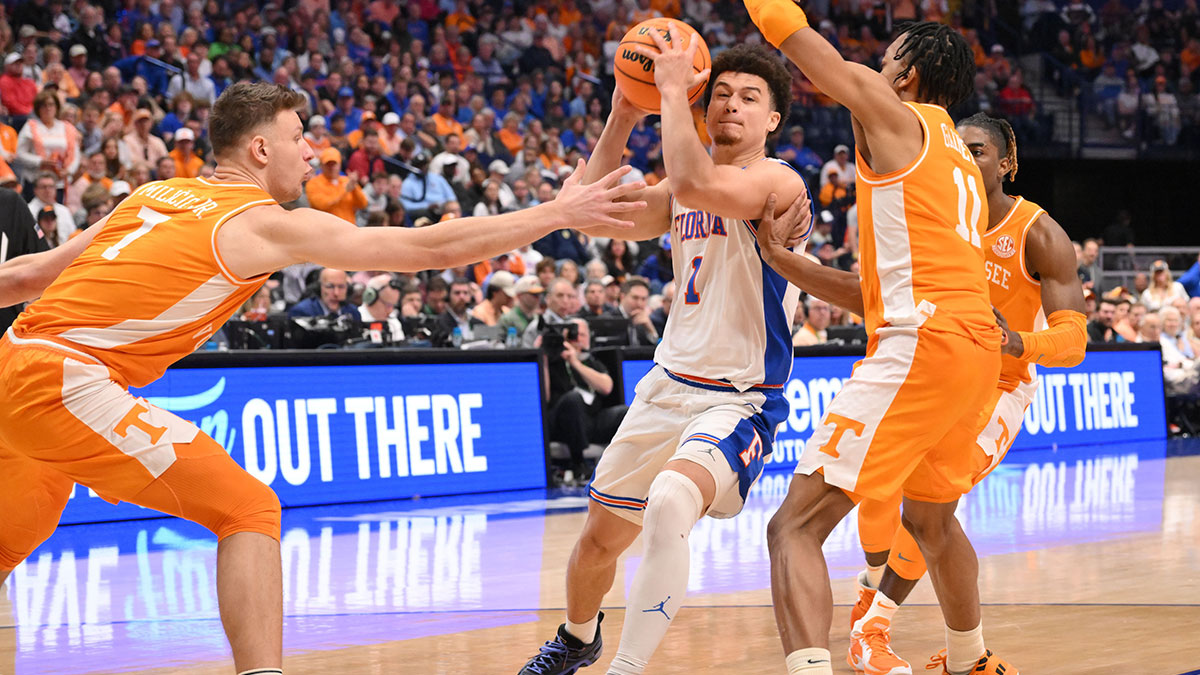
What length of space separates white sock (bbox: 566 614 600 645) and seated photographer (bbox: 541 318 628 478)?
6.65 m

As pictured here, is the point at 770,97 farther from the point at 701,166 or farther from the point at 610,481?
the point at 610,481

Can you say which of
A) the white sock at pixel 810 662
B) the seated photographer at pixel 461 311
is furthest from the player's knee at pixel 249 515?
the seated photographer at pixel 461 311

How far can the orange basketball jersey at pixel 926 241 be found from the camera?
13.8 ft

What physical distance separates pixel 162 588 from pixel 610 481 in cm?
328

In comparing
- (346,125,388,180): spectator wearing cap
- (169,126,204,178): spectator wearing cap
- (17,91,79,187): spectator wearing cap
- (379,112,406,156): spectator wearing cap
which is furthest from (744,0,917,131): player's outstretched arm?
(379,112,406,156): spectator wearing cap

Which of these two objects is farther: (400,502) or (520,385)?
(520,385)

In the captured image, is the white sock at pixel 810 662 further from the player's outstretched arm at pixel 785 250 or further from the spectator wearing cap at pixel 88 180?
the spectator wearing cap at pixel 88 180

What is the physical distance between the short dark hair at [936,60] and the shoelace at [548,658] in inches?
90.1

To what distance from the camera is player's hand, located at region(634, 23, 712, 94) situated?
4.34 metres

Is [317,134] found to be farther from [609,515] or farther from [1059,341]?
[1059,341]

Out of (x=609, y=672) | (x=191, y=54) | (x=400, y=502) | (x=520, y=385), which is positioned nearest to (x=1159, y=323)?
(x=520, y=385)

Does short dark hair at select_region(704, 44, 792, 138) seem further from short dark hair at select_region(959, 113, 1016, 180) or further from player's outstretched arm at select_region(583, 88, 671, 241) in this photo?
short dark hair at select_region(959, 113, 1016, 180)

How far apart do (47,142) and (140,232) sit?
9950 millimetres

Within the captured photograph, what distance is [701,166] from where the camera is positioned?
4.21 metres
